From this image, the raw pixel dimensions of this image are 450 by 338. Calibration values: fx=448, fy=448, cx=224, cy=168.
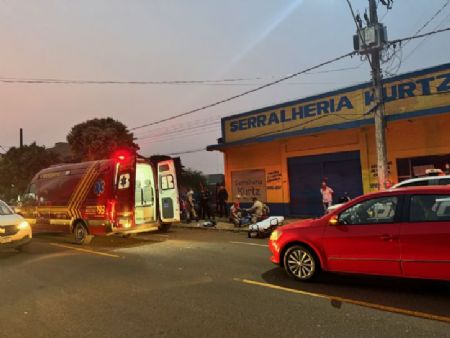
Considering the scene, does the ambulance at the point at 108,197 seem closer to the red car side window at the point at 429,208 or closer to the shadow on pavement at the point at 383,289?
the shadow on pavement at the point at 383,289

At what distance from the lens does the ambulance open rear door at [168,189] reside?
45.6ft

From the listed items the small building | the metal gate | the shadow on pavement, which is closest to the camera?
the shadow on pavement

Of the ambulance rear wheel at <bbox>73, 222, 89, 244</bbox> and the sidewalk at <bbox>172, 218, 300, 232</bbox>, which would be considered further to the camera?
the sidewalk at <bbox>172, 218, 300, 232</bbox>

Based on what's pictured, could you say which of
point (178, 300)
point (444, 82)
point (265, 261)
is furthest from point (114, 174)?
point (444, 82)

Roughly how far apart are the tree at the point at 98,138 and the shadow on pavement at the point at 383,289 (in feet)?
97.9

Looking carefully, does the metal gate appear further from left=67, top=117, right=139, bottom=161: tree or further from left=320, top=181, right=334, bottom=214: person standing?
left=67, top=117, right=139, bottom=161: tree

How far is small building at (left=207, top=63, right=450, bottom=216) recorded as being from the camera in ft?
51.8

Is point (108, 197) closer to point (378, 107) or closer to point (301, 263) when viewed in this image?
point (301, 263)

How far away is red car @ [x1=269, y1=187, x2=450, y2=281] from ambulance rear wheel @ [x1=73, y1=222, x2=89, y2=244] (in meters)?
7.50

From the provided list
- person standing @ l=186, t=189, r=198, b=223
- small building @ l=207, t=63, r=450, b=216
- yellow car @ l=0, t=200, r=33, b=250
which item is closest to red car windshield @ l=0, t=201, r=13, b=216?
yellow car @ l=0, t=200, r=33, b=250

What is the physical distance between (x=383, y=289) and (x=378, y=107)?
896 cm

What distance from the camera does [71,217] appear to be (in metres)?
13.4

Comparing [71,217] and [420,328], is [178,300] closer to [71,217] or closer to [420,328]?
[420,328]

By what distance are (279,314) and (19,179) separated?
156 feet
